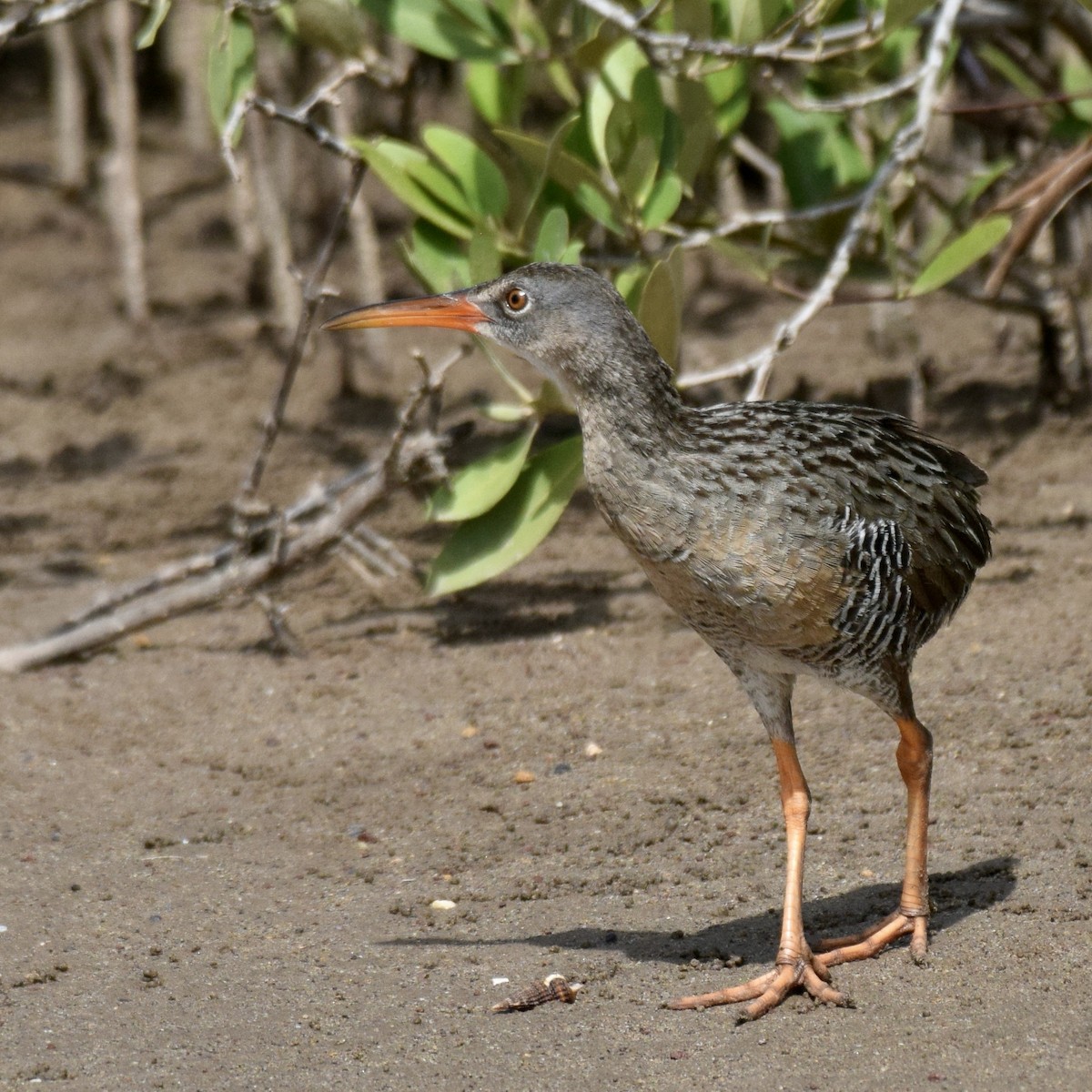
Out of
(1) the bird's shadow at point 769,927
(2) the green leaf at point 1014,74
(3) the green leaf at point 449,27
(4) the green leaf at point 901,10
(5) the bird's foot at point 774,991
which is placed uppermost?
(3) the green leaf at point 449,27

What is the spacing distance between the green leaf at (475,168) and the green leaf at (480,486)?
2.61 ft

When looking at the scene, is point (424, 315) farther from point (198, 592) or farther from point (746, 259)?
point (198, 592)

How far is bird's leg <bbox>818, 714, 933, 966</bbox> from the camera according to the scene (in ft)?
13.4

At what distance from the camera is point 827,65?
635 centimetres

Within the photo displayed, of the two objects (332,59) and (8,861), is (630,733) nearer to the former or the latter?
(8,861)

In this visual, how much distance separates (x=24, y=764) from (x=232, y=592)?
40.3 inches

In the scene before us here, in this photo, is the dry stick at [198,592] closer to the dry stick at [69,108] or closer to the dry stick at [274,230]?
the dry stick at [274,230]

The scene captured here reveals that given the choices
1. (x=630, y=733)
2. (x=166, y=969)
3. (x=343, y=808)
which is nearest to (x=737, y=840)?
Result: (x=630, y=733)

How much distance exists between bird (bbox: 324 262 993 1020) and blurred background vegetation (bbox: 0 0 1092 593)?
884 mm

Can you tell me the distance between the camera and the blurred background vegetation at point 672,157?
5.30 m

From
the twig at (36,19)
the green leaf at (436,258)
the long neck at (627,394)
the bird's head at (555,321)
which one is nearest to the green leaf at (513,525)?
the green leaf at (436,258)

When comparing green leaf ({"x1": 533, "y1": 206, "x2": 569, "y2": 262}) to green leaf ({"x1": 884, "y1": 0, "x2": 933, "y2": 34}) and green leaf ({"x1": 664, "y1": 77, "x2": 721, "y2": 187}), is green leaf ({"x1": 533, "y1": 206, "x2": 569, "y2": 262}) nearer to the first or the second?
Answer: green leaf ({"x1": 664, "y1": 77, "x2": 721, "y2": 187})

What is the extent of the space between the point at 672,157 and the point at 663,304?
794mm

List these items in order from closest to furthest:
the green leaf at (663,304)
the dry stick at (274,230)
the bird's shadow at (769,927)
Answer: the bird's shadow at (769,927) → the green leaf at (663,304) → the dry stick at (274,230)
